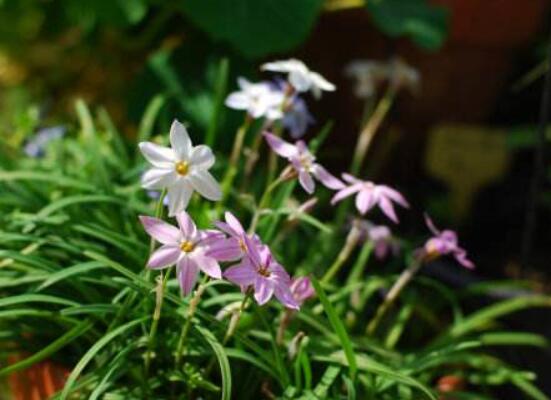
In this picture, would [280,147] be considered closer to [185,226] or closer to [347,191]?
[347,191]

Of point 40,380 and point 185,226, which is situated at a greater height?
point 185,226

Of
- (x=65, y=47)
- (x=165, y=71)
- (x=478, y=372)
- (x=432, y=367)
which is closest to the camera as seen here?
(x=432, y=367)

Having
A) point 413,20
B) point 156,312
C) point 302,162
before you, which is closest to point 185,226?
point 156,312

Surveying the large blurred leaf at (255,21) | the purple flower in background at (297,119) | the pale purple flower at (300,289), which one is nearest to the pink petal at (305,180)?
the pale purple flower at (300,289)

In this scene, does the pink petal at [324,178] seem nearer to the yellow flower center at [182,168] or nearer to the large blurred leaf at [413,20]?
the yellow flower center at [182,168]

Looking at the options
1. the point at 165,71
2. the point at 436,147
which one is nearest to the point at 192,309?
the point at 165,71

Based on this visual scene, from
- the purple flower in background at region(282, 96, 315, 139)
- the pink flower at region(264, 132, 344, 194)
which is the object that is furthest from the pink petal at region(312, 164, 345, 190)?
the purple flower in background at region(282, 96, 315, 139)

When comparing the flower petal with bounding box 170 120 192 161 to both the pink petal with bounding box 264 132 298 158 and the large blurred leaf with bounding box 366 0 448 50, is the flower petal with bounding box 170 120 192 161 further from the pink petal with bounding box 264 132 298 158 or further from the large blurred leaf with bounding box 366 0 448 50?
the large blurred leaf with bounding box 366 0 448 50

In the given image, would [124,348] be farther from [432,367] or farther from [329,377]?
[432,367]
